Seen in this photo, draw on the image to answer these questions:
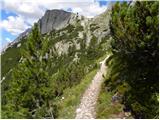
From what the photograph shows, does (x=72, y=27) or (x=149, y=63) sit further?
(x=72, y=27)

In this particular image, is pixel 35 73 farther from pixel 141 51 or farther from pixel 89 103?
pixel 141 51

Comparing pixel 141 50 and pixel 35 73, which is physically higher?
pixel 35 73

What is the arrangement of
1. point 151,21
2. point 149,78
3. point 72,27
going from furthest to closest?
1. point 72,27
2. point 149,78
3. point 151,21

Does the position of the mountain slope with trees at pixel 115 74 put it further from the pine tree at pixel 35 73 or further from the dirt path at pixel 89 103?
the dirt path at pixel 89 103

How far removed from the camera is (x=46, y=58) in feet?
67.8

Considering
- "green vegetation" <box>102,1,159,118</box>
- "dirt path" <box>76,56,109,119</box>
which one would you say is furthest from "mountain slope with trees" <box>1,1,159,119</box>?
"dirt path" <box>76,56,109,119</box>

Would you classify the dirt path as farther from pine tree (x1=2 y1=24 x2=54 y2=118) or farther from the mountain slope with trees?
pine tree (x1=2 y1=24 x2=54 y2=118)

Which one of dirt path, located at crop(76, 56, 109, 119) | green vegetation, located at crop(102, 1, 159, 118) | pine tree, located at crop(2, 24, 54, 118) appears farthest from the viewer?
pine tree, located at crop(2, 24, 54, 118)

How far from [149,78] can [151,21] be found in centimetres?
267

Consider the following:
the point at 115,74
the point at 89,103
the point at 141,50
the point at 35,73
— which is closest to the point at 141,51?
the point at 141,50

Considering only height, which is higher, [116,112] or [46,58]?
[46,58]

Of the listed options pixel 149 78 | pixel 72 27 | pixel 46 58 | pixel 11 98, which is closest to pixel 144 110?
pixel 149 78

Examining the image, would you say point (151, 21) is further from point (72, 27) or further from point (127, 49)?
point (72, 27)

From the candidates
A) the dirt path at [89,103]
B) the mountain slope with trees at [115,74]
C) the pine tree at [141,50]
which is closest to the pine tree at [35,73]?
the mountain slope with trees at [115,74]
